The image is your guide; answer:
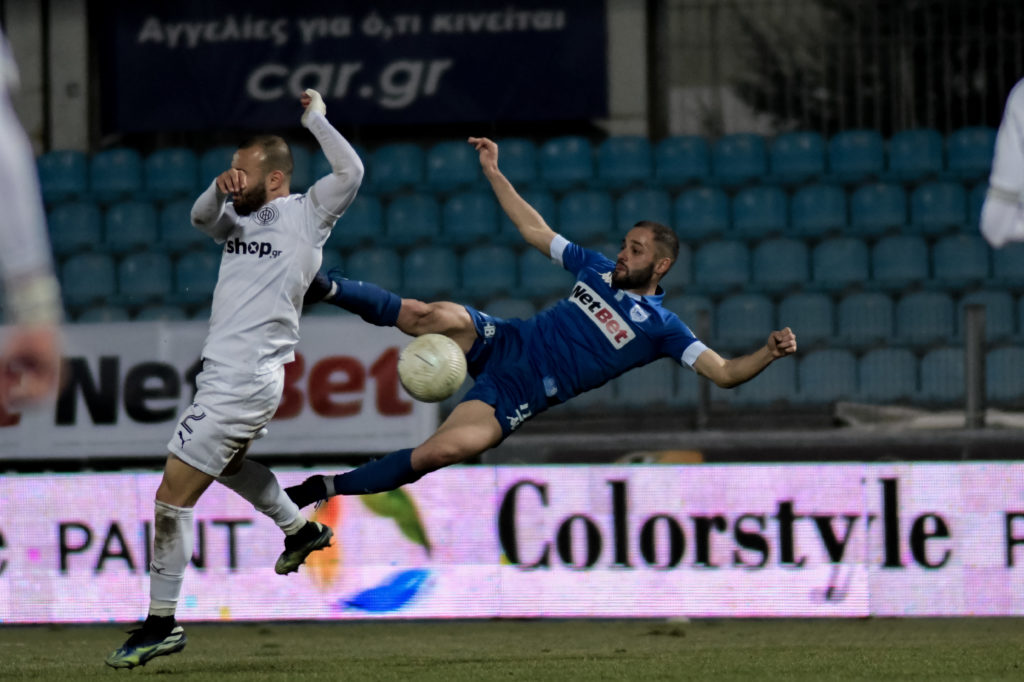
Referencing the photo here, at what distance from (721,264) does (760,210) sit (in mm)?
811

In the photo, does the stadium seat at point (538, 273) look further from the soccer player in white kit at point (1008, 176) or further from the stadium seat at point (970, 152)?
the soccer player in white kit at point (1008, 176)

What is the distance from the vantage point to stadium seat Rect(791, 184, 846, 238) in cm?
→ 1310

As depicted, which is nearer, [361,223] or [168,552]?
[168,552]

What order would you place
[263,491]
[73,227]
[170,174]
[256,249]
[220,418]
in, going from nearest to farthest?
[220,418] → [256,249] → [263,491] → [73,227] → [170,174]

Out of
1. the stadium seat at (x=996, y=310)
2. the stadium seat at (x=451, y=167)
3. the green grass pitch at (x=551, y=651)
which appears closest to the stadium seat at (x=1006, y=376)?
the green grass pitch at (x=551, y=651)

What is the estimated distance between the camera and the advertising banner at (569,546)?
946 cm

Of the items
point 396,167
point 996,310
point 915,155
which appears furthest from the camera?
point 396,167

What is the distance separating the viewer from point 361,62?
1473 centimetres

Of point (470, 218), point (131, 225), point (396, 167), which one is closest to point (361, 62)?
point (396, 167)

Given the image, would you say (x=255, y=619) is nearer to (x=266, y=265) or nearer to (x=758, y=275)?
(x=266, y=265)

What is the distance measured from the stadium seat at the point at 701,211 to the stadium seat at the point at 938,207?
1.62 m

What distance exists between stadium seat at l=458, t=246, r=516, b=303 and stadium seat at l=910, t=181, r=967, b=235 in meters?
3.46

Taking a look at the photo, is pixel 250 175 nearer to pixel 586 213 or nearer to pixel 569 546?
pixel 569 546

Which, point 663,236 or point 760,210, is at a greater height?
point 760,210
